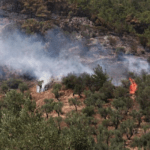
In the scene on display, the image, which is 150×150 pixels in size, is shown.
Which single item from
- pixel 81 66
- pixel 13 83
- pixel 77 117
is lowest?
pixel 13 83

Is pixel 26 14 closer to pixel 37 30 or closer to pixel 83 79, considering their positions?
pixel 37 30

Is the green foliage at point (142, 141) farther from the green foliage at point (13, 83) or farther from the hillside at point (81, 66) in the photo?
the green foliage at point (13, 83)

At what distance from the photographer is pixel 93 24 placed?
6825 cm

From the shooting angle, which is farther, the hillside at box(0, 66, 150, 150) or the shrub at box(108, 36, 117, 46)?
the shrub at box(108, 36, 117, 46)

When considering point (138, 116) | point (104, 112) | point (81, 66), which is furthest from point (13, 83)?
point (138, 116)

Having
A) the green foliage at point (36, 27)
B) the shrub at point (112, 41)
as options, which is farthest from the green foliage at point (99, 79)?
the green foliage at point (36, 27)

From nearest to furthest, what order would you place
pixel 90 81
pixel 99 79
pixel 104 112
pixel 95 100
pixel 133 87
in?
1. pixel 104 112
2. pixel 95 100
3. pixel 133 87
4. pixel 99 79
5. pixel 90 81

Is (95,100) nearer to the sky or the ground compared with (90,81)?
nearer to the sky

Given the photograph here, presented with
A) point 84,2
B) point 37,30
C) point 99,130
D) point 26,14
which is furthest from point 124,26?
point 99,130

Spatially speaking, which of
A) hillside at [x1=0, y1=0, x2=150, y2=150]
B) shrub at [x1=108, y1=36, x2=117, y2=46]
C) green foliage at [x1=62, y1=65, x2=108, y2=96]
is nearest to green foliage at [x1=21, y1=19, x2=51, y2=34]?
hillside at [x1=0, y1=0, x2=150, y2=150]

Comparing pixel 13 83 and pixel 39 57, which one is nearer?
pixel 13 83

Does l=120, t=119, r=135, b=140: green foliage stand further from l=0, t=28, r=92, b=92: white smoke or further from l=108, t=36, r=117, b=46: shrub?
l=108, t=36, r=117, b=46: shrub

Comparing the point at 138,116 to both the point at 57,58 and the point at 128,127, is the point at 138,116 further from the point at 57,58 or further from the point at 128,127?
the point at 57,58

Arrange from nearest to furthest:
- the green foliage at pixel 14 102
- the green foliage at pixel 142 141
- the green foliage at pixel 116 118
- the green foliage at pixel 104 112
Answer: the green foliage at pixel 142 141 < the green foliage at pixel 14 102 < the green foliage at pixel 116 118 < the green foliage at pixel 104 112
